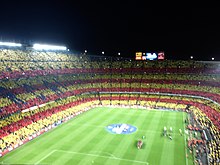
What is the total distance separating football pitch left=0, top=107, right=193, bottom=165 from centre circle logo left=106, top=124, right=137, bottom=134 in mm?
790

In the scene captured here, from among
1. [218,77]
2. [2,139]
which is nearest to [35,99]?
[2,139]

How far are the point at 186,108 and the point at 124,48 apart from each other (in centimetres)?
3869

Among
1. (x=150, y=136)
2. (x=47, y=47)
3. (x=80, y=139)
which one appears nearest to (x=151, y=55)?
(x=47, y=47)

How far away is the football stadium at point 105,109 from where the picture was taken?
1346 inches

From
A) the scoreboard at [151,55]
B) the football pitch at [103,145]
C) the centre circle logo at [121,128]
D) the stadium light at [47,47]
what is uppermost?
the stadium light at [47,47]

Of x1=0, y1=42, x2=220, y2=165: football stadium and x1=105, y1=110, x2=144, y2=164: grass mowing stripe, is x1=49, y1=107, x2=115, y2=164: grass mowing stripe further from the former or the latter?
x1=105, y1=110, x2=144, y2=164: grass mowing stripe

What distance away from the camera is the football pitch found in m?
31.9

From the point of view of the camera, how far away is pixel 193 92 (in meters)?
69.8

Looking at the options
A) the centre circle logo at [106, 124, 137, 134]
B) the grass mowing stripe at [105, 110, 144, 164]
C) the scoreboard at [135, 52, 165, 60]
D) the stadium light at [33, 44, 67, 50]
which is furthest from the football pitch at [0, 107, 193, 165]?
the stadium light at [33, 44, 67, 50]

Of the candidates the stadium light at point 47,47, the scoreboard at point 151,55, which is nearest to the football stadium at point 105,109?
the scoreboard at point 151,55

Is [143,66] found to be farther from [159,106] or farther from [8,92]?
[8,92]

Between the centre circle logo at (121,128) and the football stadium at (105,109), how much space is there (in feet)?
0.65

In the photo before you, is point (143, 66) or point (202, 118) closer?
point (202, 118)

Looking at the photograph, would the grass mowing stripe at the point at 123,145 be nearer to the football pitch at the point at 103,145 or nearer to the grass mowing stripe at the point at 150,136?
the football pitch at the point at 103,145
